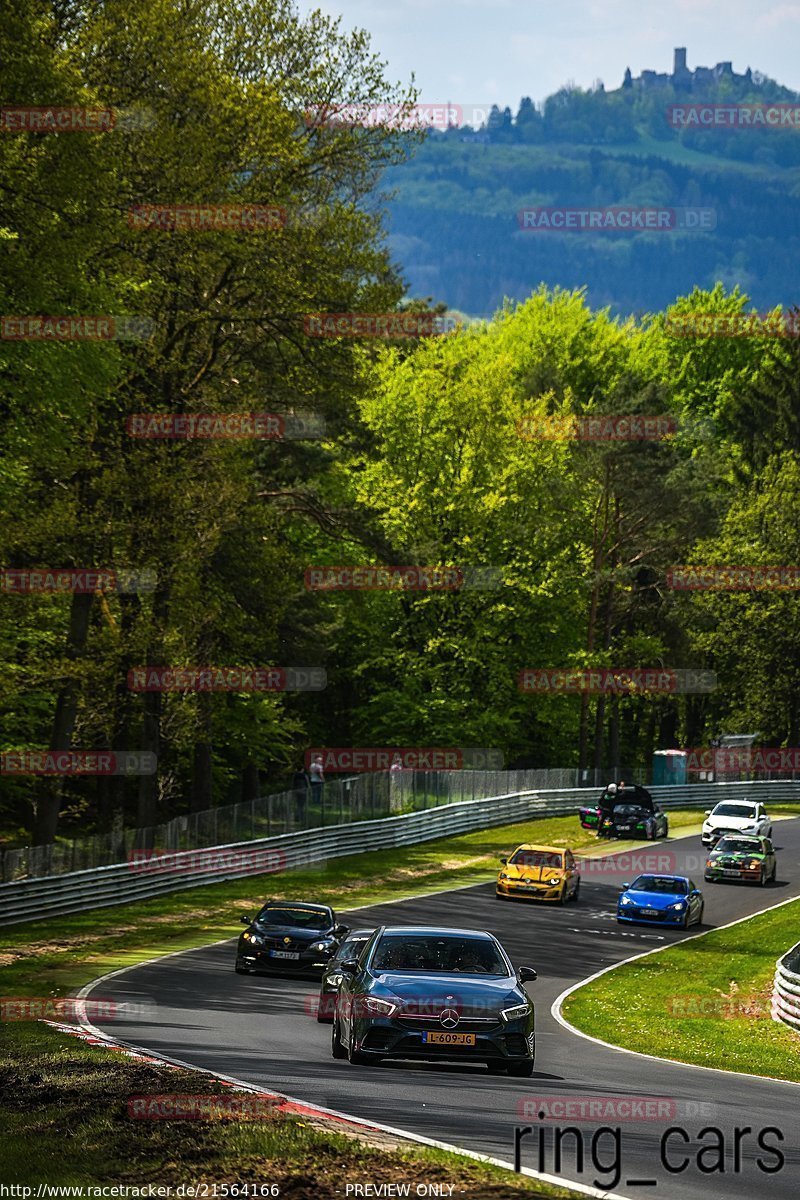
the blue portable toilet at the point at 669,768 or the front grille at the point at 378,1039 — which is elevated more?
the blue portable toilet at the point at 669,768

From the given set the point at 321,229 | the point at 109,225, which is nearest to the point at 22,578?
the point at 109,225

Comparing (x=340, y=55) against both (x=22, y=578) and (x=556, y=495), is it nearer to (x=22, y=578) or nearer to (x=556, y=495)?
(x=22, y=578)

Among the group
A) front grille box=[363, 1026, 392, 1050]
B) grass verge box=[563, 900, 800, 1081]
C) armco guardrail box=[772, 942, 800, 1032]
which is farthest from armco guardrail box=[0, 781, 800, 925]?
front grille box=[363, 1026, 392, 1050]

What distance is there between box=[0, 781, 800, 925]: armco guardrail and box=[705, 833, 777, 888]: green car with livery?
985 centimetres

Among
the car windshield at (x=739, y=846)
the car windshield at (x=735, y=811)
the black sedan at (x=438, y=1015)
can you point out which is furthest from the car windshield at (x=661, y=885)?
the black sedan at (x=438, y=1015)

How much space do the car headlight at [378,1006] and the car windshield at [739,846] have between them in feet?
102

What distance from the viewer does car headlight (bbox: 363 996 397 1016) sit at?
14.9 meters

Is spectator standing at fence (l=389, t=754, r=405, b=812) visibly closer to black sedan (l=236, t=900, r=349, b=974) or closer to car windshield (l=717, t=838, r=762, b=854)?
car windshield (l=717, t=838, r=762, b=854)

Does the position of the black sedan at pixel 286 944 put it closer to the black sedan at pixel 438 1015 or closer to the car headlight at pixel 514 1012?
the black sedan at pixel 438 1015

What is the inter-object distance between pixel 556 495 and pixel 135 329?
33617mm

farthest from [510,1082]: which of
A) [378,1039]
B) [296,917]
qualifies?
[296,917]

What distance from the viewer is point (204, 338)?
37938 mm

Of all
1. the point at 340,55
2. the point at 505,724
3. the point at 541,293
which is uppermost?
the point at 541,293

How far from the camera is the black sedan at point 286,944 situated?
26719 millimetres
